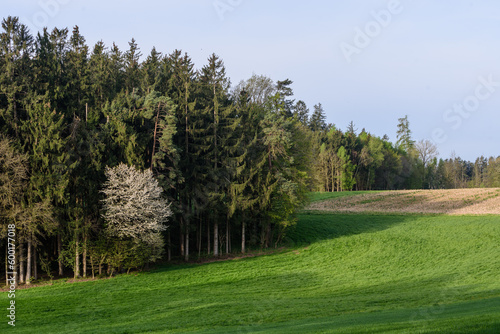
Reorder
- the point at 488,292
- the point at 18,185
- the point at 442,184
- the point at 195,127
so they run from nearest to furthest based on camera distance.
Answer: the point at 488,292 < the point at 18,185 < the point at 195,127 < the point at 442,184

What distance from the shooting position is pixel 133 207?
1228 inches

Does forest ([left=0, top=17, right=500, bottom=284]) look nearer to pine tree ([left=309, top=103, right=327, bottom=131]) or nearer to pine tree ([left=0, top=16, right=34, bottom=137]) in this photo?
pine tree ([left=0, top=16, right=34, bottom=137])

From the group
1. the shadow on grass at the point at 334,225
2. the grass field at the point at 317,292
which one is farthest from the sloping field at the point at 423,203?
the grass field at the point at 317,292

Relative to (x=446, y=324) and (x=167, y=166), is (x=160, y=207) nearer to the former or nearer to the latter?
(x=167, y=166)

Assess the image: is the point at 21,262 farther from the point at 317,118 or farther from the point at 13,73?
the point at 317,118

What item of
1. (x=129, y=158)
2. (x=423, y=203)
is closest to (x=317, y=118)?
(x=423, y=203)

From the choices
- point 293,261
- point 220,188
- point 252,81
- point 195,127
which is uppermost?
point 252,81

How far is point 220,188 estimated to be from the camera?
A: 39.2m

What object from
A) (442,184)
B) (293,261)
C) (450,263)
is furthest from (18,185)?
(442,184)

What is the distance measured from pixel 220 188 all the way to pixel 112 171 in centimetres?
1075

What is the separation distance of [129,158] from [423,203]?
47.6 meters

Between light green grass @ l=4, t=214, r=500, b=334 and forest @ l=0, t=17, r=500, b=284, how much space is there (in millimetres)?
3548

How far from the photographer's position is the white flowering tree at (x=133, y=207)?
102ft

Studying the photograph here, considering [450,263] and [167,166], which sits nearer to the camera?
[450,263]
